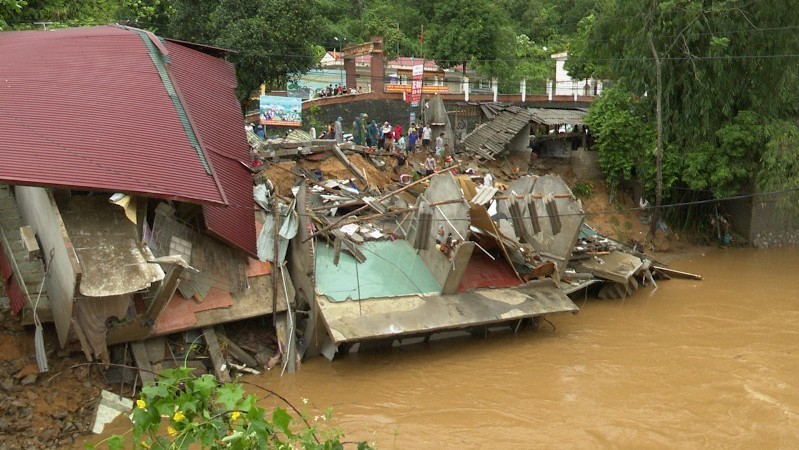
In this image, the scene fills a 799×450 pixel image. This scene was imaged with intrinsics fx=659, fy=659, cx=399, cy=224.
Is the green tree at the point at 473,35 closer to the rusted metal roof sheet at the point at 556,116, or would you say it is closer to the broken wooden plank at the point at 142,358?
the rusted metal roof sheet at the point at 556,116

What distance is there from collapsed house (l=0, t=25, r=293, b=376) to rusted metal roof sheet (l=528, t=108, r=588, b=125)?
1316cm

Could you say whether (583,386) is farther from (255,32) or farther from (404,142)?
(255,32)

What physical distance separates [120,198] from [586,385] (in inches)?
325

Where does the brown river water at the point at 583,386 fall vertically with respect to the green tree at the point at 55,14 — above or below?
below

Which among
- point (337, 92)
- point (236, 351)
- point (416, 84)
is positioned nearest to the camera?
point (236, 351)

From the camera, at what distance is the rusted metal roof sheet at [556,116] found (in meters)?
23.4

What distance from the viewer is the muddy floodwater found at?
32.7 feet

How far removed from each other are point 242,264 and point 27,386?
3.92 metres

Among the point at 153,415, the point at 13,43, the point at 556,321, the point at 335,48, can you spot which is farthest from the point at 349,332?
the point at 335,48

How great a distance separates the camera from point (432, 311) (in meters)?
12.2

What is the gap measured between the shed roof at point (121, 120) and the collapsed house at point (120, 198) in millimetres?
29

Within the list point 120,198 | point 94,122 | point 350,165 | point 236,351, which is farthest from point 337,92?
point 120,198

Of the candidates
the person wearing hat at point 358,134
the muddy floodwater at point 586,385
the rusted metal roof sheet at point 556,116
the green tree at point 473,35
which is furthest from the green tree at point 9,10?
the green tree at point 473,35

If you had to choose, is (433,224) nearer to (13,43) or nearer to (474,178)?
(474,178)
